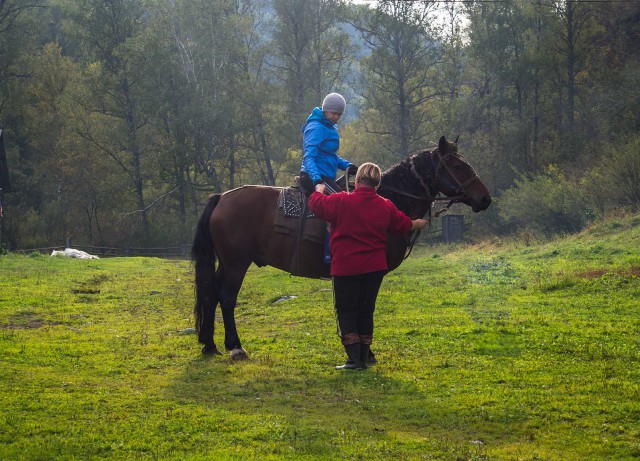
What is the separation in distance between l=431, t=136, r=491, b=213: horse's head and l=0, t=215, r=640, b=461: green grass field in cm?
189

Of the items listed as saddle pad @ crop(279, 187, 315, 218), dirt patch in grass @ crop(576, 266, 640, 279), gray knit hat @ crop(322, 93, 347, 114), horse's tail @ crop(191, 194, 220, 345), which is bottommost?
dirt patch in grass @ crop(576, 266, 640, 279)

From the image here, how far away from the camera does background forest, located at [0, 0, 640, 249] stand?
46.8m

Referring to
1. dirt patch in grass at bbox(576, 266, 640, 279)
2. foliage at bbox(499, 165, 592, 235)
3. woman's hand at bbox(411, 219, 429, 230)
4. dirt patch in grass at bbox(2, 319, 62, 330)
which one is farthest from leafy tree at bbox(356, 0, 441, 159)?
woman's hand at bbox(411, 219, 429, 230)

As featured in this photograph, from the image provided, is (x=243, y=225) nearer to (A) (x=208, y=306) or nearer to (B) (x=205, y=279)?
(B) (x=205, y=279)

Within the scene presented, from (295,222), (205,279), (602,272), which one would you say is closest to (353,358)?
(295,222)

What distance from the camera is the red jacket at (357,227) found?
881 cm

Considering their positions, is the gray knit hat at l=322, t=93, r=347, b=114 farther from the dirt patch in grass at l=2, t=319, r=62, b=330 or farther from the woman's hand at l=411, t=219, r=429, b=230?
the dirt patch in grass at l=2, t=319, r=62, b=330

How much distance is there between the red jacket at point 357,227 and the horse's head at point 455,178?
1277 millimetres

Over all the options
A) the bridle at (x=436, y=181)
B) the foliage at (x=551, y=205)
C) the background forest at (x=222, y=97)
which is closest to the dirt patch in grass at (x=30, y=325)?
the bridle at (x=436, y=181)

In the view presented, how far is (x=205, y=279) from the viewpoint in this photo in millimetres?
10297

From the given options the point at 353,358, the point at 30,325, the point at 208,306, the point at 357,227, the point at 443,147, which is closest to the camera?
the point at 357,227

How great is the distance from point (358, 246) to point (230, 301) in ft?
7.14

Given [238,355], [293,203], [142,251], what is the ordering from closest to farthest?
[238,355] → [293,203] → [142,251]

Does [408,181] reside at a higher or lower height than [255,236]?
higher
